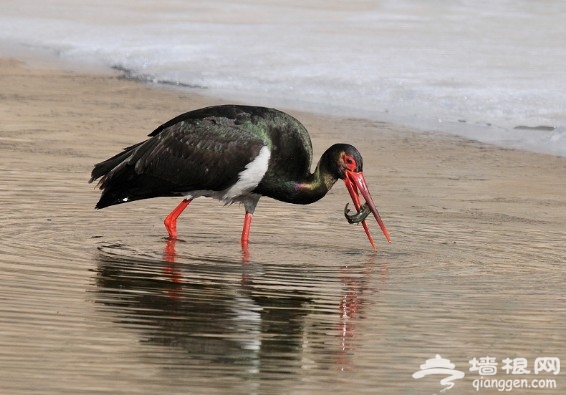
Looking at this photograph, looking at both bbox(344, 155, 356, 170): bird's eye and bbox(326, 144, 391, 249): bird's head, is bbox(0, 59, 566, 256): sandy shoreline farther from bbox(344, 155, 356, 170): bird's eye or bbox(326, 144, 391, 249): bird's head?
bbox(344, 155, 356, 170): bird's eye

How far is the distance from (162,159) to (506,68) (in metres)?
6.98

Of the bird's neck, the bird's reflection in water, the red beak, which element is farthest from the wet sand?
the bird's neck

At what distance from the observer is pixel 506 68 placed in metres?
15.9

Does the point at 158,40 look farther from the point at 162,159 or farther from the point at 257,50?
the point at 162,159

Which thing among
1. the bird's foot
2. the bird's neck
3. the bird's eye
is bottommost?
the bird's foot

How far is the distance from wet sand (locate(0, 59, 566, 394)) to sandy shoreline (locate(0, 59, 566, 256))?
34mm

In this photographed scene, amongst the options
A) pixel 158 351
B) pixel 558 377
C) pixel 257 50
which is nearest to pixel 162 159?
pixel 158 351

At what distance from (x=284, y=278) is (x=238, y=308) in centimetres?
85

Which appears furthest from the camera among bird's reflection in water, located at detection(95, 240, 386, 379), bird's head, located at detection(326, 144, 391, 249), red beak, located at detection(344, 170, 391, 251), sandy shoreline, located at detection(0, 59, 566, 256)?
sandy shoreline, located at detection(0, 59, 566, 256)

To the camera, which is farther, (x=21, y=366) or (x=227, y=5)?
(x=227, y=5)

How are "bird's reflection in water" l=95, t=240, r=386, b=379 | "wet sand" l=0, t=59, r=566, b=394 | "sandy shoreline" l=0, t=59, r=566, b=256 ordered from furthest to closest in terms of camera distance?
"sandy shoreline" l=0, t=59, r=566, b=256 < "bird's reflection in water" l=95, t=240, r=386, b=379 < "wet sand" l=0, t=59, r=566, b=394

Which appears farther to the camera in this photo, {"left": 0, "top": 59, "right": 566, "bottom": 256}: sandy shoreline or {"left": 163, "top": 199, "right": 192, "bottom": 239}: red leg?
{"left": 0, "top": 59, "right": 566, "bottom": 256}: sandy shoreline

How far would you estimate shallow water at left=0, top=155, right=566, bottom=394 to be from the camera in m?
6.19

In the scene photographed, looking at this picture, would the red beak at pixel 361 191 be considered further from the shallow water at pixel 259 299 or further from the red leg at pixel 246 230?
the red leg at pixel 246 230
